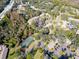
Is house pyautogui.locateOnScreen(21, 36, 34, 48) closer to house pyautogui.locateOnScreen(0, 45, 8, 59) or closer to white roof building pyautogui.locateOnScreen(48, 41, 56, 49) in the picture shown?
house pyautogui.locateOnScreen(0, 45, 8, 59)

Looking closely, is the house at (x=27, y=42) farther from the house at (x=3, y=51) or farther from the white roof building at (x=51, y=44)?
the white roof building at (x=51, y=44)

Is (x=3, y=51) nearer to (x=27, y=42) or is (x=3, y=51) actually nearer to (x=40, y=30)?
(x=27, y=42)

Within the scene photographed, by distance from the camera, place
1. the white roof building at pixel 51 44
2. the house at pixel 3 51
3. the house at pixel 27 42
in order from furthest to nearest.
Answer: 1. the house at pixel 27 42
2. the white roof building at pixel 51 44
3. the house at pixel 3 51

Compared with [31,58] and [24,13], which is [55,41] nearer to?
[31,58]

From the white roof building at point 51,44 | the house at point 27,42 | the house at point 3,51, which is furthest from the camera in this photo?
the house at point 27,42

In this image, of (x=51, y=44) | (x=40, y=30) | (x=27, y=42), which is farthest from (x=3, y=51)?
(x=51, y=44)

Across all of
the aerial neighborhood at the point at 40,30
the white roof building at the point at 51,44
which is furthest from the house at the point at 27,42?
the white roof building at the point at 51,44

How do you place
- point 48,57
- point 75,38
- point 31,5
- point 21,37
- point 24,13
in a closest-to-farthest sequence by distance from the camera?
point 48,57 < point 75,38 < point 21,37 < point 24,13 < point 31,5

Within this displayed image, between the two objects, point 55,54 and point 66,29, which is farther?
point 66,29

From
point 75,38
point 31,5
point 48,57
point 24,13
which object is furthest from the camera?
point 31,5

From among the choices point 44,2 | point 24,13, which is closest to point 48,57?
point 24,13

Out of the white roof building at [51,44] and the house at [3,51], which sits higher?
the house at [3,51]
